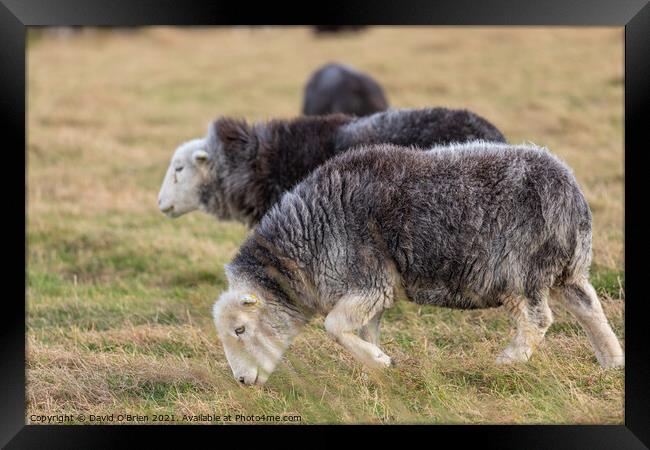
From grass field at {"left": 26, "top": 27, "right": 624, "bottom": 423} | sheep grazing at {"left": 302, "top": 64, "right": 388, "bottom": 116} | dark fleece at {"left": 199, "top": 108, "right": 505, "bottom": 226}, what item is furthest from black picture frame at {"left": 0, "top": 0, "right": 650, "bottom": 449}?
sheep grazing at {"left": 302, "top": 64, "right": 388, "bottom": 116}

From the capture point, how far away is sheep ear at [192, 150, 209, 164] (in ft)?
26.6

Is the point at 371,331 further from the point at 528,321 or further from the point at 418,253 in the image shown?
the point at 528,321

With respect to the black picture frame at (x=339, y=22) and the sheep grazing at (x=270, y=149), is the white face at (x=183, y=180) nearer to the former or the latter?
the sheep grazing at (x=270, y=149)

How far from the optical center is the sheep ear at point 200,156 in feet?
26.6

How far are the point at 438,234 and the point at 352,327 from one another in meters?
0.79

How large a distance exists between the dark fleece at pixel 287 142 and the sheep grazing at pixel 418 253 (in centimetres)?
163

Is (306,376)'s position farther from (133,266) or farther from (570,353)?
(133,266)

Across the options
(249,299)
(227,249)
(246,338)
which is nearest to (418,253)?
(249,299)

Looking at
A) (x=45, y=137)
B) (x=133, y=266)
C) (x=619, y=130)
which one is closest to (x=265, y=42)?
(x=45, y=137)

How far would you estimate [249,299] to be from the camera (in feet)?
17.8

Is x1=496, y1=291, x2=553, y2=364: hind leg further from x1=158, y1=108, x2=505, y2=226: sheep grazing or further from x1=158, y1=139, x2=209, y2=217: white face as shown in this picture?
x1=158, y1=139, x2=209, y2=217: white face

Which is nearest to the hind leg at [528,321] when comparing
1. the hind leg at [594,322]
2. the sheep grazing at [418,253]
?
the sheep grazing at [418,253]

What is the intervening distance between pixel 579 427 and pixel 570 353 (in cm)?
129

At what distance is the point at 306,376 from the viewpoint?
18.9 feet
